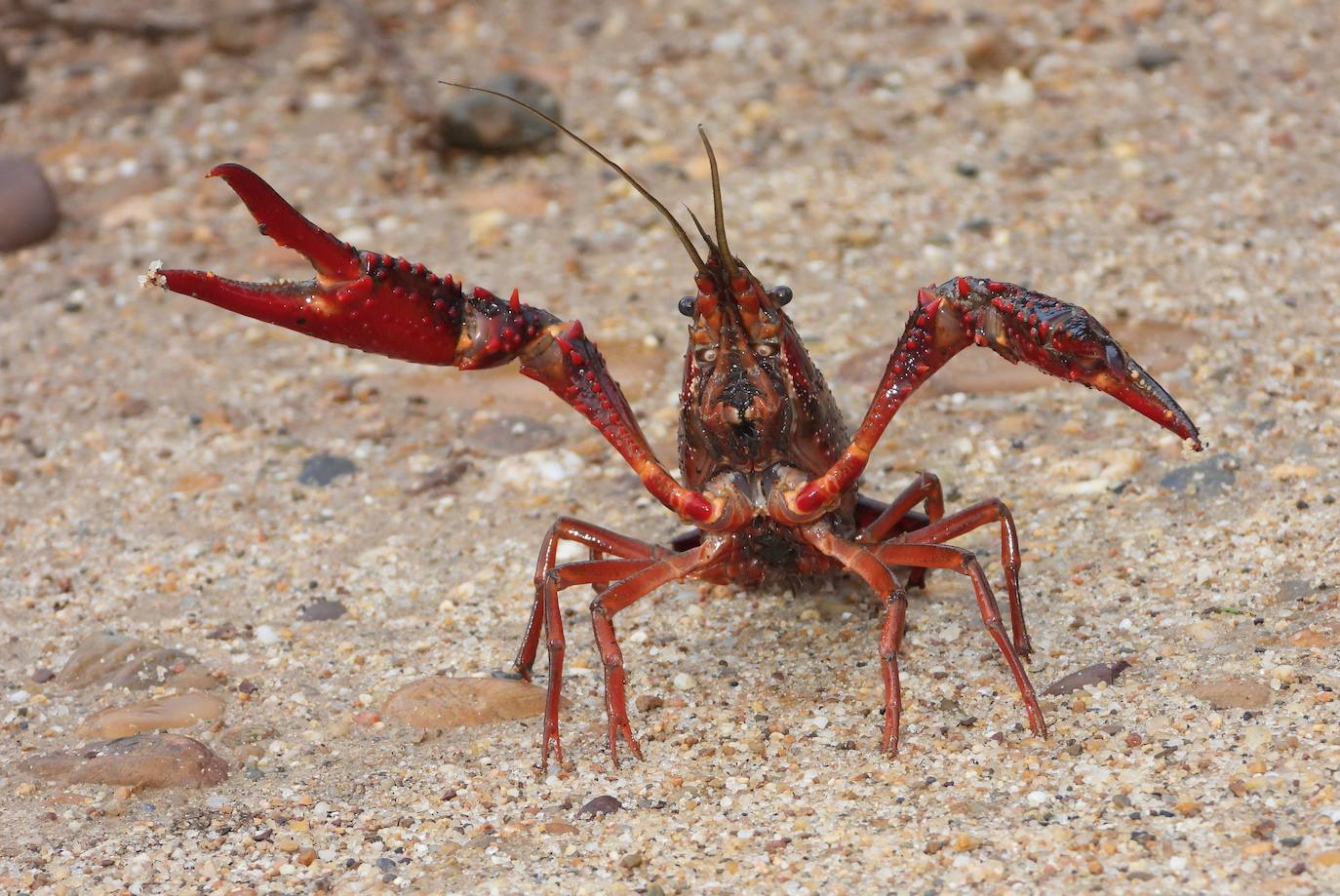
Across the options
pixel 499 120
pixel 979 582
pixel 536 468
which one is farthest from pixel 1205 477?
pixel 499 120

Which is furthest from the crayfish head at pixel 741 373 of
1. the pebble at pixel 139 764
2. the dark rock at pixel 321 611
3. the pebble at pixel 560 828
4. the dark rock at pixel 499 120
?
the dark rock at pixel 499 120

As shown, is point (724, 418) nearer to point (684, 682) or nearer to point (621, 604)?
point (621, 604)

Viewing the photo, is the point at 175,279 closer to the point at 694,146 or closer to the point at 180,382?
the point at 180,382

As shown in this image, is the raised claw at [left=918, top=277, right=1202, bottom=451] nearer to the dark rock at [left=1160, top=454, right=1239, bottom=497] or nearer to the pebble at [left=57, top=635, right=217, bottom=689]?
the dark rock at [left=1160, top=454, right=1239, bottom=497]

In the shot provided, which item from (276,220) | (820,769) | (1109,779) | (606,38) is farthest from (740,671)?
(606,38)

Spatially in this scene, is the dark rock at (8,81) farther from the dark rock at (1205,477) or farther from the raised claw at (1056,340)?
the dark rock at (1205,477)
